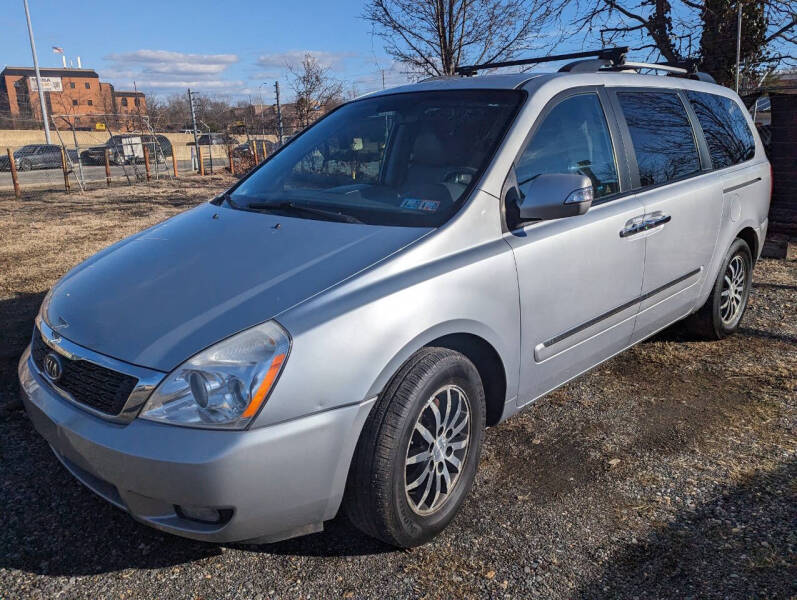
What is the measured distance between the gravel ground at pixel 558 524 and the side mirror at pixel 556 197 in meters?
1.22

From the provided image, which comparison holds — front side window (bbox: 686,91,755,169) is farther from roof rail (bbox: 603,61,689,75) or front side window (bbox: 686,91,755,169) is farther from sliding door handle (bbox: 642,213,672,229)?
sliding door handle (bbox: 642,213,672,229)

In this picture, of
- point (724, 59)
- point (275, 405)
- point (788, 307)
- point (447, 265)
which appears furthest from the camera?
point (724, 59)

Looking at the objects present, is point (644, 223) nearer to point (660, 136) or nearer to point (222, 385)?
point (660, 136)

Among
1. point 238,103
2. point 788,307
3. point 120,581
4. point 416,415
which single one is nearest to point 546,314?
point 416,415

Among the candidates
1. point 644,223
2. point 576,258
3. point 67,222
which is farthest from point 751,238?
point 67,222

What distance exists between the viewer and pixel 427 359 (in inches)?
95.3

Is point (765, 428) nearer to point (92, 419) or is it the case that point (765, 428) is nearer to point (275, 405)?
point (275, 405)

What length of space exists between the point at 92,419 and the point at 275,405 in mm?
675

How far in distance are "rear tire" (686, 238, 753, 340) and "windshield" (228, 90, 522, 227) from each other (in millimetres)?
2287

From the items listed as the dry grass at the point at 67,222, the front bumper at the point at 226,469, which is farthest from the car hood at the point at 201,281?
the dry grass at the point at 67,222

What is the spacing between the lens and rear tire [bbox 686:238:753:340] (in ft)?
14.8

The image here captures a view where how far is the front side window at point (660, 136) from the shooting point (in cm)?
367

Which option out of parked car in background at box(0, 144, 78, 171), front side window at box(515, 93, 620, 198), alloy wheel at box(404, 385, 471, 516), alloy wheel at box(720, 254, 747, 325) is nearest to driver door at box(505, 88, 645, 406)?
front side window at box(515, 93, 620, 198)

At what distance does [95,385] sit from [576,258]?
210 cm
